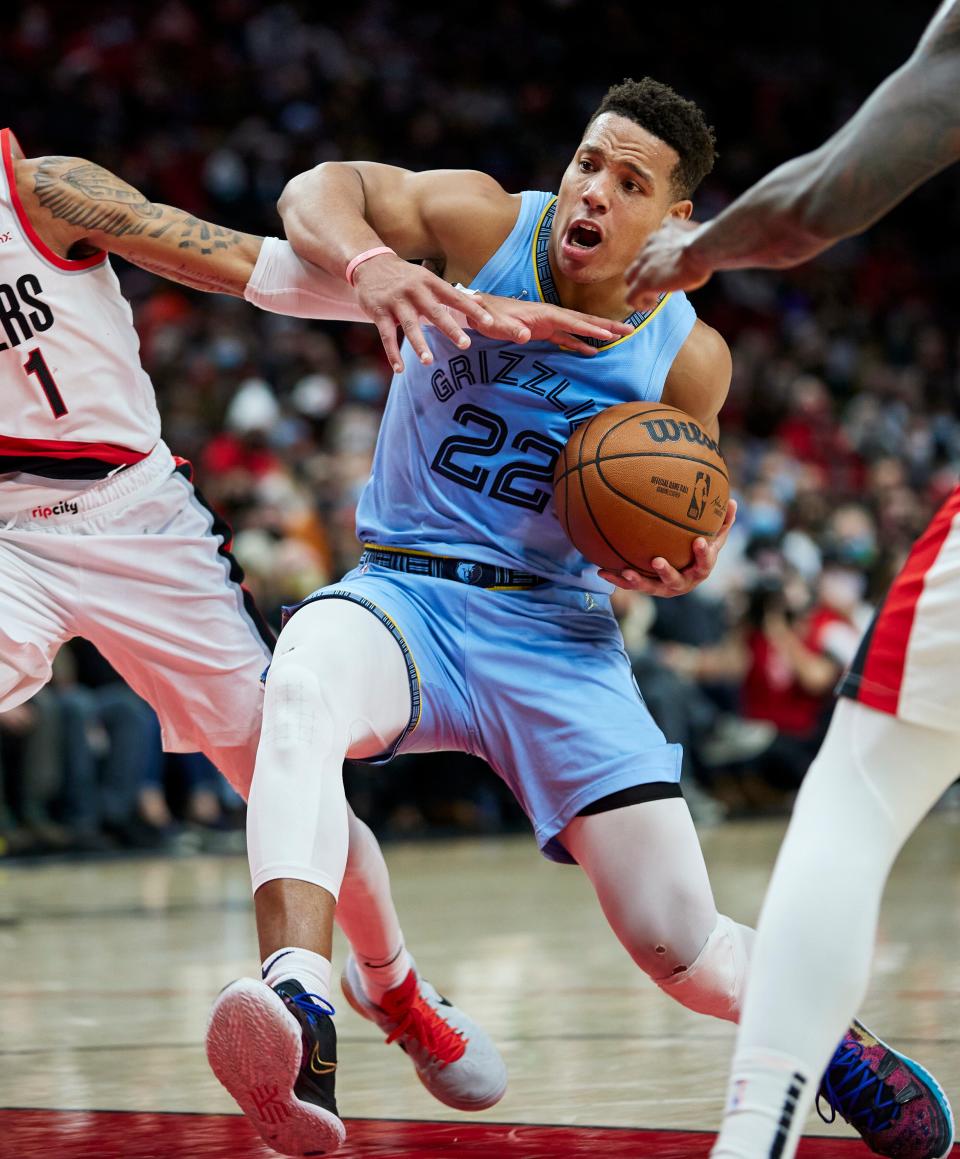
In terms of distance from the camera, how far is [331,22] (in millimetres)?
18797

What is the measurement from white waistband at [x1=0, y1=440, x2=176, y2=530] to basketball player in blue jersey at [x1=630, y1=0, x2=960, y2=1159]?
1959 mm

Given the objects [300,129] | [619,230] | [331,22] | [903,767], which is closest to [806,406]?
[300,129]

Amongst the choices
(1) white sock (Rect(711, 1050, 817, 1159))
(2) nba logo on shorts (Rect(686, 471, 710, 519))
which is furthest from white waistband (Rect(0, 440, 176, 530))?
(1) white sock (Rect(711, 1050, 817, 1159))

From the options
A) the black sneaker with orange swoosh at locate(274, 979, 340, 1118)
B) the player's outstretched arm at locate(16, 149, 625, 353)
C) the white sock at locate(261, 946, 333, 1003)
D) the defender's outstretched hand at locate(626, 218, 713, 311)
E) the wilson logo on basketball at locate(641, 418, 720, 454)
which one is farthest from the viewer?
the player's outstretched arm at locate(16, 149, 625, 353)

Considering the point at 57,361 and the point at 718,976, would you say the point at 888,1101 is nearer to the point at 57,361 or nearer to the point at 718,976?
the point at 718,976

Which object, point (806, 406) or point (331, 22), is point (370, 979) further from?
point (331, 22)

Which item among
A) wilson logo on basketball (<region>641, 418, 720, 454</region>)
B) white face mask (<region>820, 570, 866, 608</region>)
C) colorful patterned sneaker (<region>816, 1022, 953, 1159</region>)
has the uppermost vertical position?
wilson logo on basketball (<region>641, 418, 720, 454</region>)

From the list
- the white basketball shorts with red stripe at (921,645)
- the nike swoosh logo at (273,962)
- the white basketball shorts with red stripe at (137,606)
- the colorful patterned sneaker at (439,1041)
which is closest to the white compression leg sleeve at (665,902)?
the colorful patterned sneaker at (439,1041)

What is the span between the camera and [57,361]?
3.92m

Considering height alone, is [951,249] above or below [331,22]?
below

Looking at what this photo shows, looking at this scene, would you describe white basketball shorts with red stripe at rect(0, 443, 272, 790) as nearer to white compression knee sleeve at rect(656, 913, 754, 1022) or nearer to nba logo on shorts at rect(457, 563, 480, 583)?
nba logo on shorts at rect(457, 563, 480, 583)

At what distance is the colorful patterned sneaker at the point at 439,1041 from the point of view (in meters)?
3.80

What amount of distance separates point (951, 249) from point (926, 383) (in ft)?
13.9

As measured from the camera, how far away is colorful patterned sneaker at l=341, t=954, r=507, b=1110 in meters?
3.80
